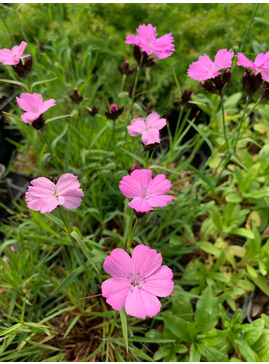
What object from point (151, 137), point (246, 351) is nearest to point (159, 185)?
point (151, 137)

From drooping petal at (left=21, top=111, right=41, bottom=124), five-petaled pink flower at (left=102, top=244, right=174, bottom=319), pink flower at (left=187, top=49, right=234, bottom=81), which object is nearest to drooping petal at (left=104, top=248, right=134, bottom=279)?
five-petaled pink flower at (left=102, top=244, right=174, bottom=319)

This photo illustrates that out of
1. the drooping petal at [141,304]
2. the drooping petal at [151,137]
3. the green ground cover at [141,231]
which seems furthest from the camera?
the green ground cover at [141,231]

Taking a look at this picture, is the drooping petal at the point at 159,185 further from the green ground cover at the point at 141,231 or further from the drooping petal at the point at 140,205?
the green ground cover at the point at 141,231

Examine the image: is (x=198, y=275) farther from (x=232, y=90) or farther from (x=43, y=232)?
(x=232, y=90)

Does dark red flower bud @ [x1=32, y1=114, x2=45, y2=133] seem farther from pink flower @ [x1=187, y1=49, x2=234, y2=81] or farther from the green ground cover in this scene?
pink flower @ [x1=187, y1=49, x2=234, y2=81]

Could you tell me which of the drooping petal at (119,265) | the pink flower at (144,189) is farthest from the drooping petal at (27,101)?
the drooping petal at (119,265)

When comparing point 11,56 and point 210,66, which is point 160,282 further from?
point 11,56
